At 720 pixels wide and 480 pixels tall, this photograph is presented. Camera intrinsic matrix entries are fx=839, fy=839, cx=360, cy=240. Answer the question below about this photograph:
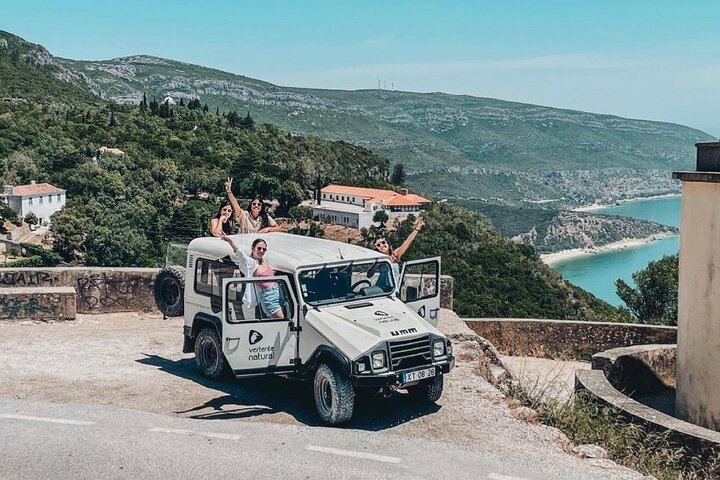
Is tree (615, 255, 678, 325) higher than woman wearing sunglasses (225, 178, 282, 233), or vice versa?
woman wearing sunglasses (225, 178, 282, 233)

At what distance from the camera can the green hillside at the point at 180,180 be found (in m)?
60.5

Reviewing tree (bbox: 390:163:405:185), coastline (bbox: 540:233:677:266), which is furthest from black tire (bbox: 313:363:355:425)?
coastline (bbox: 540:233:677:266)

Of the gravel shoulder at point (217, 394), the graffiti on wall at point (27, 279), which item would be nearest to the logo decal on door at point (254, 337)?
the gravel shoulder at point (217, 394)

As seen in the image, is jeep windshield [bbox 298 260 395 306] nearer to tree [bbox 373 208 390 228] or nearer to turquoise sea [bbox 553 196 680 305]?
tree [bbox 373 208 390 228]

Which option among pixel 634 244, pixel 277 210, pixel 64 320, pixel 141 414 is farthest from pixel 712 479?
pixel 634 244

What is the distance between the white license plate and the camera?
751 centimetres

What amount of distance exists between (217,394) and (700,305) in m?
5.73

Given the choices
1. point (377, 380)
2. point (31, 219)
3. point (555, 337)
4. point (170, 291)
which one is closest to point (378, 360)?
point (377, 380)

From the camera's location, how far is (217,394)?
345 inches

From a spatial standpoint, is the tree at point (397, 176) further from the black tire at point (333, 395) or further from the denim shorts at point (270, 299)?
the black tire at point (333, 395)

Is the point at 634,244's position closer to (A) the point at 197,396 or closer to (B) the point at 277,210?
(B) the point at 277,210

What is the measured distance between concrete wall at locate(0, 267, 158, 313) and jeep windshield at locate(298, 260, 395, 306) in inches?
235

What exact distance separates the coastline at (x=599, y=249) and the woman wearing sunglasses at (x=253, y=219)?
149 metres

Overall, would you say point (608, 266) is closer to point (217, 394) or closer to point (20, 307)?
point (20, 307)
